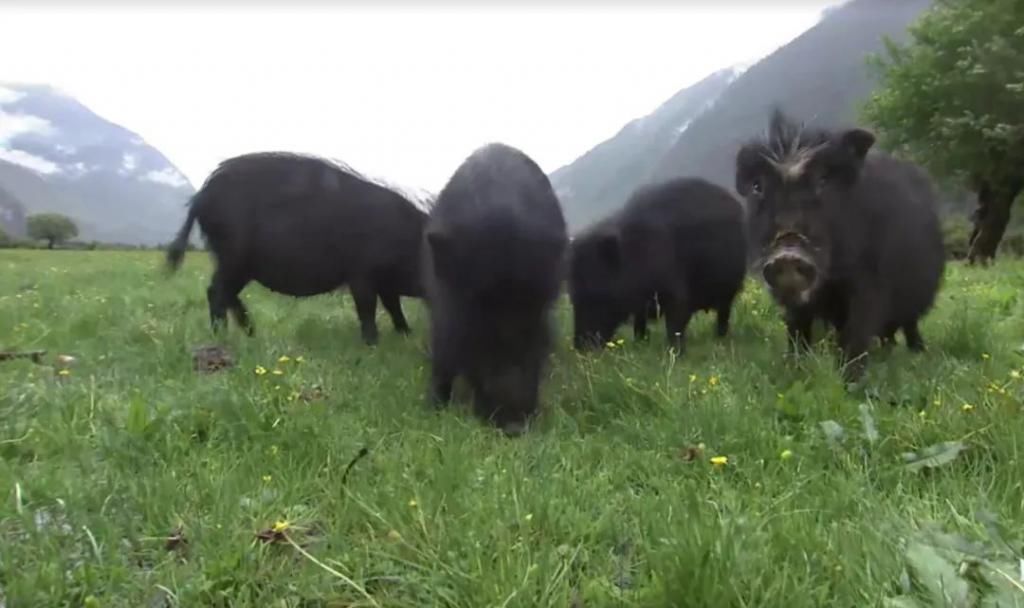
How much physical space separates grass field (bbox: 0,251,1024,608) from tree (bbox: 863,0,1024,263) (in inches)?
644

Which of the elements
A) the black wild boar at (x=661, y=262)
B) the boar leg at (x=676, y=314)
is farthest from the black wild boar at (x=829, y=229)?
the black wild boar at (x=661, y=262)

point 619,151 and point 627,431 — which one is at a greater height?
point 627,431

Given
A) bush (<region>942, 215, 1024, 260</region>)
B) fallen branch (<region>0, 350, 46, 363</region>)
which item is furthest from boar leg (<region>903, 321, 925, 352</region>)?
bush (<region>942, 215, 1024, 260</region>)

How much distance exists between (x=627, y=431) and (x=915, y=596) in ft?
5.64

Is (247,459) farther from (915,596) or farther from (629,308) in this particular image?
(629,308)

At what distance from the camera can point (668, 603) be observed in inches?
80.0

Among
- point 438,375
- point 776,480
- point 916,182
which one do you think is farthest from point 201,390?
point 916,182

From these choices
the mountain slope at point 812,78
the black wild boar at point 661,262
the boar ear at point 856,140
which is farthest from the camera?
the mountain slope at point 812,78

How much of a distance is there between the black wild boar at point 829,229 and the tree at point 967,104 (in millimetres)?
14250

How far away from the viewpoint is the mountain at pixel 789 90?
42.2ft

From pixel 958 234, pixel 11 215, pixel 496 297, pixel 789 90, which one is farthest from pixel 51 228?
pixel 496 297

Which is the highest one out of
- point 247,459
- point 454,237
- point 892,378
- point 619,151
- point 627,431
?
point 454,237

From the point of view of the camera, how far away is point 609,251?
720 centimetres

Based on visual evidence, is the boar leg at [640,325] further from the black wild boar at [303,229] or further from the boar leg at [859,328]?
the boar leg at [859,328]
